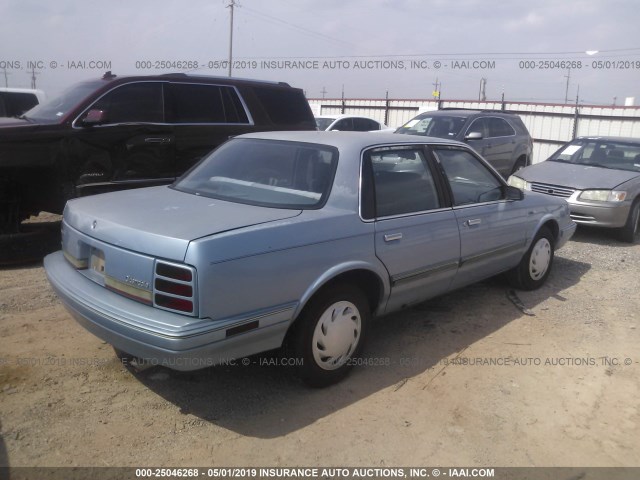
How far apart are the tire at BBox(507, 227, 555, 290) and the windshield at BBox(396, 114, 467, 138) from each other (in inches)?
202

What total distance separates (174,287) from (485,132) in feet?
30.6

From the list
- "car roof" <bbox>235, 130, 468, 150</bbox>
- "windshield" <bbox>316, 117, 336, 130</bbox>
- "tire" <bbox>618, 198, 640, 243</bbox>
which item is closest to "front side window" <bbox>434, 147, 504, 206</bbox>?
"car roof" <bbox>235, 130, 468, 150</bbox>

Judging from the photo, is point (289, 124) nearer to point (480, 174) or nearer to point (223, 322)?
point (480, 174)

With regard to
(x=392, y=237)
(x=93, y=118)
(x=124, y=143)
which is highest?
(x=93, y=118)

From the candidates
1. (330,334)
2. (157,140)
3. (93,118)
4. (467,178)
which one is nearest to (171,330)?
(330,334)

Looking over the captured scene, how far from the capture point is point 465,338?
4.45 m

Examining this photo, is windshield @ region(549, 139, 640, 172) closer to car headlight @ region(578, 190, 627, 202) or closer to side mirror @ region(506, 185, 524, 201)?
car headlight @ region(578, 190, 627, 202)

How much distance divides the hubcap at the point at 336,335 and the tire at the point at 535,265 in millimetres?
2452

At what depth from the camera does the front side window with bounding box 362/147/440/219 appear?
12.2ft

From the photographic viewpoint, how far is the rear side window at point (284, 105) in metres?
7.40

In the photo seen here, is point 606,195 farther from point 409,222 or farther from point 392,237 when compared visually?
point 392,237

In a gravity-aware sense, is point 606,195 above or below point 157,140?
below

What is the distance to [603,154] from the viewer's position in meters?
8.84

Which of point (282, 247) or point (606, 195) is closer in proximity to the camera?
point (282, 247)
